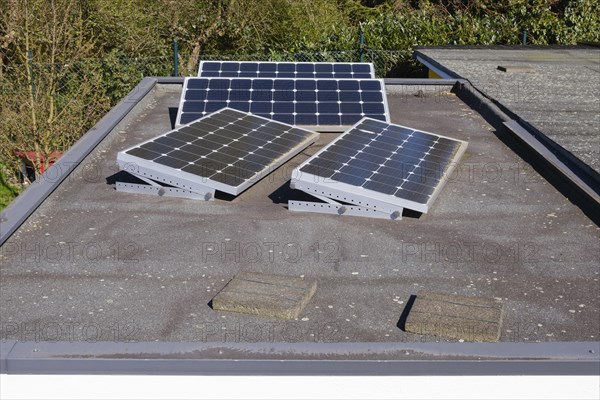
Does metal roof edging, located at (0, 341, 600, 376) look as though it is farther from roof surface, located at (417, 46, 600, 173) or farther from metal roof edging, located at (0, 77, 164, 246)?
roof surface, located at (417, 46, 600, 173)

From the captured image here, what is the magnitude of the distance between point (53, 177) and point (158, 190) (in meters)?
1.60

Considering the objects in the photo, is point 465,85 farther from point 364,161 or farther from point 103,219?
point 103,219

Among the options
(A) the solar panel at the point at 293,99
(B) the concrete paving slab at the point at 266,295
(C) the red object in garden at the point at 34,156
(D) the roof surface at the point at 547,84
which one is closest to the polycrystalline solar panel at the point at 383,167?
(A) the solar panel at the point at 293,99

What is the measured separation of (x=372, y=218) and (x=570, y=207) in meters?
2.79

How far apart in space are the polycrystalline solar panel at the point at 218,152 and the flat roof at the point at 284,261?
1.11 feet

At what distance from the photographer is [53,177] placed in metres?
11.4

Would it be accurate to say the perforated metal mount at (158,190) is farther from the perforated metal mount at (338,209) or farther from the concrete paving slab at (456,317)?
the concrete paving slab at (456,317)

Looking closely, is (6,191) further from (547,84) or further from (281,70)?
(547,84)

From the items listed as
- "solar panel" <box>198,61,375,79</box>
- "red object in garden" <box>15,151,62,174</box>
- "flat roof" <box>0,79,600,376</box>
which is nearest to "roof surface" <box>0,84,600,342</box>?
"flat roof" <box>0,79,600,376</box>

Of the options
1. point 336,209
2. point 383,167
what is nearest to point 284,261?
point 336,209

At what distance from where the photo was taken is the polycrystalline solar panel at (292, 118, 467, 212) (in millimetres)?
10195

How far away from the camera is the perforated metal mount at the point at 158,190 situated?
10.9 meters

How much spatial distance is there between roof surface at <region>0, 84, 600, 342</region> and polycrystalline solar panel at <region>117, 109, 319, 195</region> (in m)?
0.34

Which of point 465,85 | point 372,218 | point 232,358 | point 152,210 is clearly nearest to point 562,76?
point 465,85
